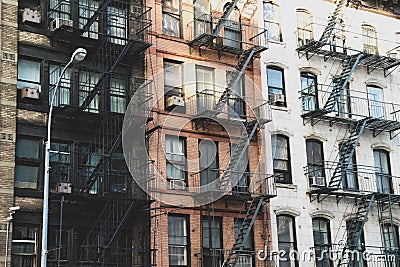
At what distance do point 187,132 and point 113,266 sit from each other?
22.8ft

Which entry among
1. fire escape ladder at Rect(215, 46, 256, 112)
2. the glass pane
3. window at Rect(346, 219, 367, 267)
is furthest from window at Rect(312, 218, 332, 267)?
the glass pane

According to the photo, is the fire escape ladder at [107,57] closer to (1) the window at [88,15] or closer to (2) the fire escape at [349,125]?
(1) the window at [88,15]

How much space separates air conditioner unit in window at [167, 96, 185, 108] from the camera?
29.3m

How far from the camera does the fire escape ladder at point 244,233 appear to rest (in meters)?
28.7

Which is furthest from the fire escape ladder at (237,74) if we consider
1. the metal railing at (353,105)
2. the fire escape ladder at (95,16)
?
the fire escape ladder at (95,16)

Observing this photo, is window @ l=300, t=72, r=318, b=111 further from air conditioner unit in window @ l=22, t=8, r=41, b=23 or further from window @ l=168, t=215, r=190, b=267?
air conditioner unit in window @ l=22, t=8, r=41, b=23

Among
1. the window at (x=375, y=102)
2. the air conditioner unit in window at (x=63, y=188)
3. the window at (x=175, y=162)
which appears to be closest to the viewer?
the air conditioner unit in window at (x=63, y=188)

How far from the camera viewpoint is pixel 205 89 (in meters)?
30.7

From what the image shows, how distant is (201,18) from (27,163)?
11.2m

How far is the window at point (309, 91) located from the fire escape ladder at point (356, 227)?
200 inches

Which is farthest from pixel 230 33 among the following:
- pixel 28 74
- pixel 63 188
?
pixel 63 188

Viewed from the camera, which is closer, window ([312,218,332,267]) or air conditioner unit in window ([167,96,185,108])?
air conditioner unit in window ([167,96,185,108])

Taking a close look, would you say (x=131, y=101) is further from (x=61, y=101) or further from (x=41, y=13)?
(x=41, y=13)

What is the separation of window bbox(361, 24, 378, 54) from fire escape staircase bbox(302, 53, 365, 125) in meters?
2.53
